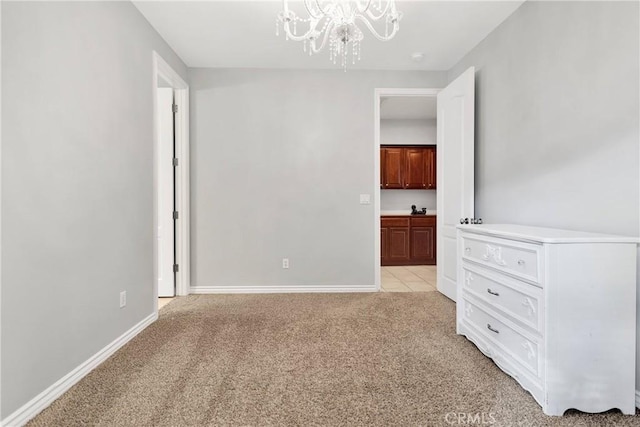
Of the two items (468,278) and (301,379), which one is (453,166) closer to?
(468,278)

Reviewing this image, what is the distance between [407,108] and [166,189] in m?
3.86

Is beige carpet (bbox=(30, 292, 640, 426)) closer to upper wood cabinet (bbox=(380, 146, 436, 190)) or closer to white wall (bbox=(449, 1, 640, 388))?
white wall (bbox=(449, 1, 640, 388))

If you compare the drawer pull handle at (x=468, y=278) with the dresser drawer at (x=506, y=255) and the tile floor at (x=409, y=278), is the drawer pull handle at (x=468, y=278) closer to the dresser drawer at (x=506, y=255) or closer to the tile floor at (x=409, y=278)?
the dresser drawer at (x=506, y=255)

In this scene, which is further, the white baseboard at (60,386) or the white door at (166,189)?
the white door at (166,189)

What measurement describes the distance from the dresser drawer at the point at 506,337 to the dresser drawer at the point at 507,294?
0.09m

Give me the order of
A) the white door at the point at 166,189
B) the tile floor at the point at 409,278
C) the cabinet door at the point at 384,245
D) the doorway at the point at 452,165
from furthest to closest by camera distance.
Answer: the cabinet door at the point at 384,245, the tile floor at the point at 409,278, the white door at the point at 166,189, the doorway at the point at 452,165

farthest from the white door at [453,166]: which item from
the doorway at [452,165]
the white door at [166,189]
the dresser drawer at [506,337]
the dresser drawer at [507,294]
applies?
the white door at [166,189]

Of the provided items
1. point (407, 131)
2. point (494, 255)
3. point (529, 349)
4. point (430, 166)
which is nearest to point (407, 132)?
point (407, 131)

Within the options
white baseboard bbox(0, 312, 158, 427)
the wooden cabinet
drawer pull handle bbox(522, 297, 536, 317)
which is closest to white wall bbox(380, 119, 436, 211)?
the wooden cabinet

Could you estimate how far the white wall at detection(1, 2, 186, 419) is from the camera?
1497mm

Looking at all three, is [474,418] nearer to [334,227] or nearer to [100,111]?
[334,227]

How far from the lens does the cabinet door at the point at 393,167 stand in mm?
5949

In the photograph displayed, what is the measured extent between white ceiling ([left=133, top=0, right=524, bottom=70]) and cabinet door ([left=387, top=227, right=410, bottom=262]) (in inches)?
110

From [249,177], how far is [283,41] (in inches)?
58.9
